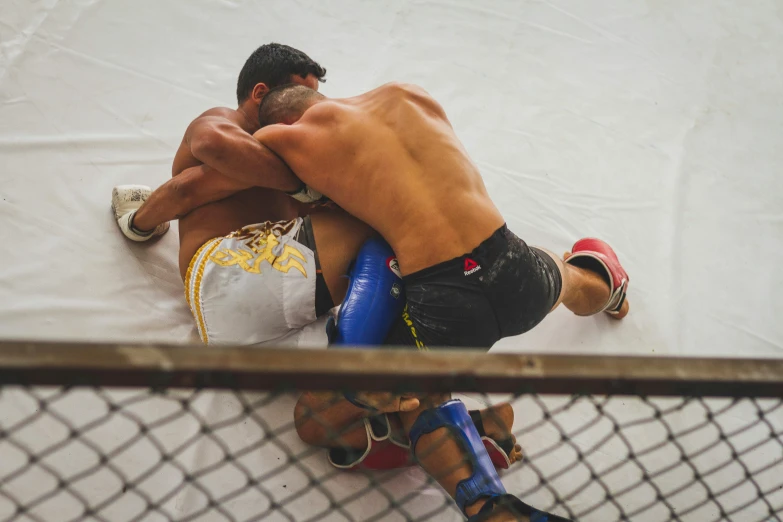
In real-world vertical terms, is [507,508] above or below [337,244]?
below

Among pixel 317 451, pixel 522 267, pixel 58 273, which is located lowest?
pixel 317 451

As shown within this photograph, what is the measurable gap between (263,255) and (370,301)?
0.94ft

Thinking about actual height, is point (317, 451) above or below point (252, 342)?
below

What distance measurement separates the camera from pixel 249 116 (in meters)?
1.81

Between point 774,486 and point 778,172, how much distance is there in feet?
4.15

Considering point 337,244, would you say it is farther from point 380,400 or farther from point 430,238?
point 380,400

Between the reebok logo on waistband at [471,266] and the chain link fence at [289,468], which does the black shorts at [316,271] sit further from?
the reebok logo on waistband at [471,266]

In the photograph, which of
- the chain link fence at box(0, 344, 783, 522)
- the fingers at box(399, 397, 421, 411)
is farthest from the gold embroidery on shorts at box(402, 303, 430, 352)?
the chain link fence at box(0, 344, 783, 522)

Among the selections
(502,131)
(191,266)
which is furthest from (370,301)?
(502,131)

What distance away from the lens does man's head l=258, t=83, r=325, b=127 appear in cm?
169

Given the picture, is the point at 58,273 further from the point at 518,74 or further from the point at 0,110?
the point at 518,74

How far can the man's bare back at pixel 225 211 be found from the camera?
5.50 feet

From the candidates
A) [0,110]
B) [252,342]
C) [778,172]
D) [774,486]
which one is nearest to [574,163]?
[778,172]

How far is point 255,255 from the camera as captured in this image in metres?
1.57
